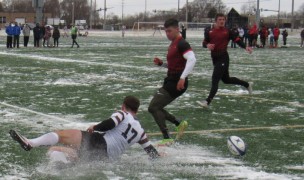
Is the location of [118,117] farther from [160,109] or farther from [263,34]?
[263,34]

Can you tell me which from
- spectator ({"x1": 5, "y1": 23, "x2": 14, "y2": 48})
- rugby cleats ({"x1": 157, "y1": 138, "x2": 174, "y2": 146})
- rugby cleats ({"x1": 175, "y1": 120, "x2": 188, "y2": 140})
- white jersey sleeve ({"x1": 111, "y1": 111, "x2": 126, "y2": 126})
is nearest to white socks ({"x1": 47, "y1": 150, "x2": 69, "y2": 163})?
white jersey sleeve ({"x1": 111, "y1": 111, "x2": 126, "y2": 126})

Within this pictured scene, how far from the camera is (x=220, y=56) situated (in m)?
11.1

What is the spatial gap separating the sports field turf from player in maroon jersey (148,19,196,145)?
427mm

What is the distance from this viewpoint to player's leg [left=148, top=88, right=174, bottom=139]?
25.5 ft

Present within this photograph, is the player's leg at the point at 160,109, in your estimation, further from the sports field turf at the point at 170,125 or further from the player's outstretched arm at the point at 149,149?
the player's outstretched arm at the point at 149,149

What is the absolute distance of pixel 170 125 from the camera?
9398 mm

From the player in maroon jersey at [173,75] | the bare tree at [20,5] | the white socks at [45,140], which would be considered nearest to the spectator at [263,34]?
the player in maroon jersey at [173,75]

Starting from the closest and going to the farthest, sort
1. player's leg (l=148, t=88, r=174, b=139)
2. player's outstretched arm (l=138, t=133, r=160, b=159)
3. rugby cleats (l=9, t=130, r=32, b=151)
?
rugby cleats (l=9, t=130, r=32, b=151) → player's outstretched arm (l=138, t=133, r=160, b=159) → player's leg (l=148, t=88, r=174, b=139)

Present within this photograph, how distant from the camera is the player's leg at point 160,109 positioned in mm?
7766

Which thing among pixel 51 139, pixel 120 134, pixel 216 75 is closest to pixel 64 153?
pixel 51 139

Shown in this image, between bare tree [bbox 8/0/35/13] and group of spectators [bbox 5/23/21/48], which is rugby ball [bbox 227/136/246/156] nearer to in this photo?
group of spectators [bbox 5/23/21/48]

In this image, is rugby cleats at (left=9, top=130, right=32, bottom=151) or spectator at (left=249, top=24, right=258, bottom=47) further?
spectator at (left=249, top=24, right=258, bottom=47)

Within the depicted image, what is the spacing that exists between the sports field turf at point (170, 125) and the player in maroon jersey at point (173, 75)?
43 centimetres

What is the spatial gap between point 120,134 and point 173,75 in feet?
6.39
